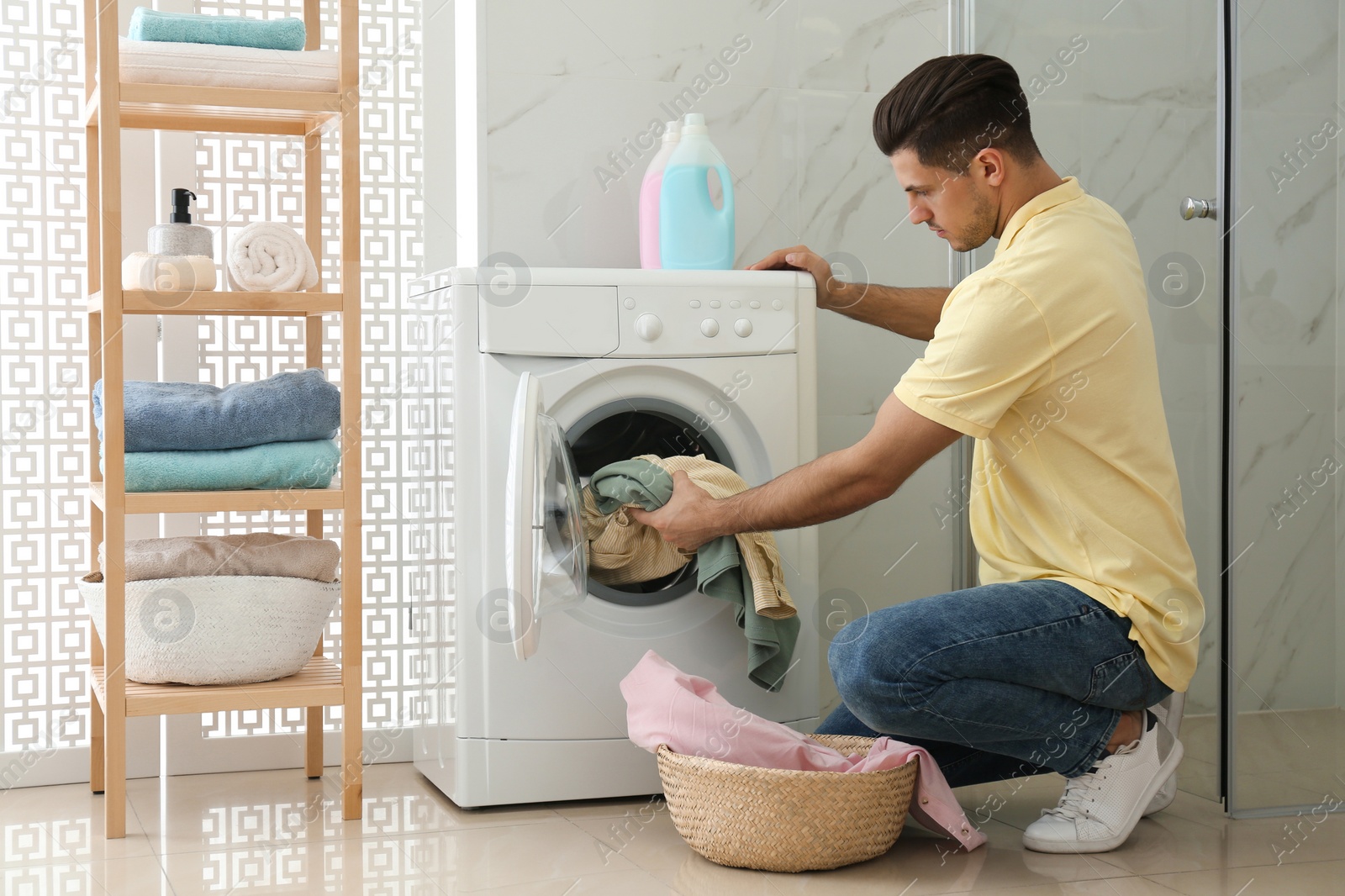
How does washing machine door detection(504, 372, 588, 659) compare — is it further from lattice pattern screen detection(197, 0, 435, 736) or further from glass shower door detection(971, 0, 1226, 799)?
glass shower door detection(971, 0, 1226, 799)

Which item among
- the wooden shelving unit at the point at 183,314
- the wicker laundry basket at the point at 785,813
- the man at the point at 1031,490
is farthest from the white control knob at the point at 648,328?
the wicker laundry basket at the point at 785,813

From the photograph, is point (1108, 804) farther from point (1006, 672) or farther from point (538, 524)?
point (538, 524)

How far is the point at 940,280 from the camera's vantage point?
250cm

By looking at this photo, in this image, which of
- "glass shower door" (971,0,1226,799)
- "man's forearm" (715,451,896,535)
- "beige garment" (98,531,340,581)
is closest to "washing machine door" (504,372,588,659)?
"man's forearm" (715,451,896,535)

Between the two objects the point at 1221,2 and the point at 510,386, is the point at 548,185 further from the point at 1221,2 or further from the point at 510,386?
the point at 1221,2

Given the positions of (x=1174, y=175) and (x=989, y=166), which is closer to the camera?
(x=989, y=166)

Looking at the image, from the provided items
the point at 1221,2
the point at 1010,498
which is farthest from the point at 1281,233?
the point at 1010,498

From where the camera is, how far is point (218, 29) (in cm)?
181

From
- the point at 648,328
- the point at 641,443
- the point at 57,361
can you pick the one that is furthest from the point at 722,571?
the point at 57,361

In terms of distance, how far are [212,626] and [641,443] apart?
72cm

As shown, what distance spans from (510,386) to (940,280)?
3.48 ft

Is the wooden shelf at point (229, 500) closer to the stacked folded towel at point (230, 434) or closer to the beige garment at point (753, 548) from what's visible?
the stacked folded towel at point (230, 434)

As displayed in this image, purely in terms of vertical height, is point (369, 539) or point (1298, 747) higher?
point (369, 539)

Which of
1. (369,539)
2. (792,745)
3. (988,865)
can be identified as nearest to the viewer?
(988,865)
